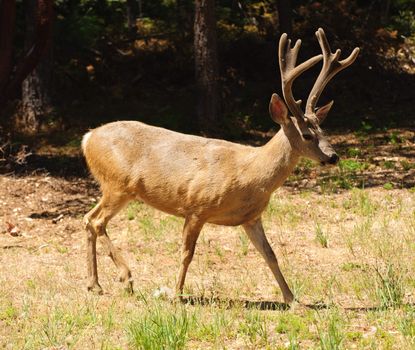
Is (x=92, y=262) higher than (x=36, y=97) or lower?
higher

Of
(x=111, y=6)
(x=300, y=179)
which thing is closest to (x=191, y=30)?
(x=111, y=6)

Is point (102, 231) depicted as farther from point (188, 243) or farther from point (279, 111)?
point (279, 111)

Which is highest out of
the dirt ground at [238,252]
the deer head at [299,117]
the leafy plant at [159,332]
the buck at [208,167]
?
the deer head at [299,117]

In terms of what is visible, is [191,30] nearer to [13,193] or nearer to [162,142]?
[13,193]

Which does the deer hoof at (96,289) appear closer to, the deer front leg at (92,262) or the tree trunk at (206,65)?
the deer front leg at (92,262)

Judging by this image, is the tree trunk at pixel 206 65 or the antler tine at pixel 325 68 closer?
the antler tine at pixel 325 68

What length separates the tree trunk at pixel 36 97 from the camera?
1493 cm

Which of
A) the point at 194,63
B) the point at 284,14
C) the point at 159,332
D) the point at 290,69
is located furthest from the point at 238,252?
the point at 194,63

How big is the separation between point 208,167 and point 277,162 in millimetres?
652

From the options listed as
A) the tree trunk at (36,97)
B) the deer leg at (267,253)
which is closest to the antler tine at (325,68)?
the deer leg at (267,253)

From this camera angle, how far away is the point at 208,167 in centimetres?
723

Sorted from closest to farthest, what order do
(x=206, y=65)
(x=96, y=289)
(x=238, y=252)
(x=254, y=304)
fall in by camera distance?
(x=254, y=304) → (x=96, y=289) → (x=238, y=252) → (x=206, y=65)

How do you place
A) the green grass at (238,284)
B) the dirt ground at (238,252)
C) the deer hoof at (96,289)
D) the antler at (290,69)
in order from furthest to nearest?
the deer hoof at (96,289), the antler at (290,69), the dirt ground at (238,252), the green grass at (238,284)

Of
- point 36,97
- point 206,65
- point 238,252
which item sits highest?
point 206,65
